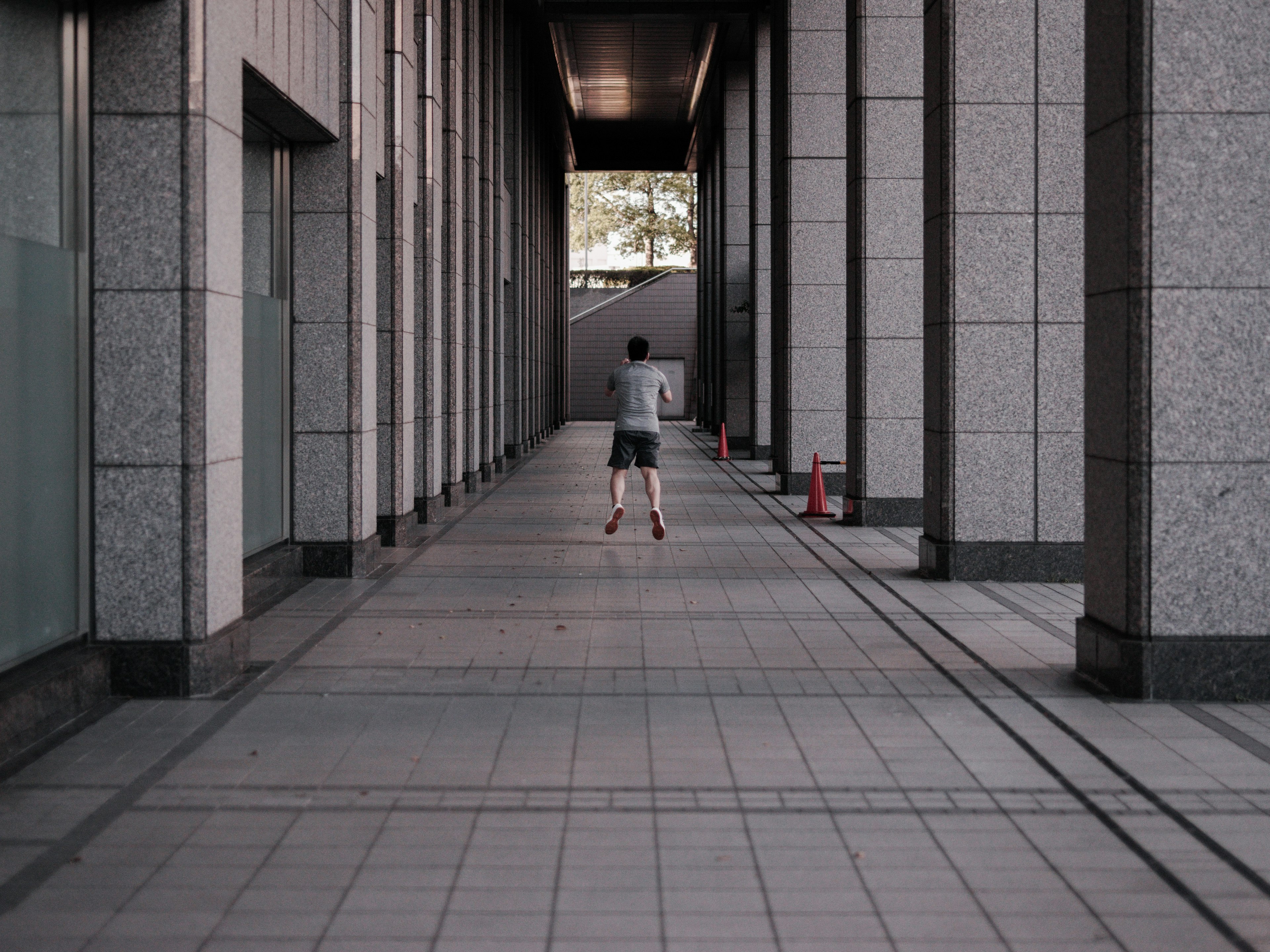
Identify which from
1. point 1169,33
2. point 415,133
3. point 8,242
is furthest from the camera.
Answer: point 415,133

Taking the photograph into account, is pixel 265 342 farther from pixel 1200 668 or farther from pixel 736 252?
pixel 736 252

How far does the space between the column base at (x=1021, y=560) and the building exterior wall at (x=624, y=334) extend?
4005 centimetres

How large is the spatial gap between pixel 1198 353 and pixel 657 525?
6560 millimetres

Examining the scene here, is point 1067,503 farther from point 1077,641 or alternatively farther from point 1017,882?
point 1017,882

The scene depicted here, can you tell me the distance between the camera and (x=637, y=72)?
3181cm

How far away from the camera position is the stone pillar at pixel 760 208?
2306cm

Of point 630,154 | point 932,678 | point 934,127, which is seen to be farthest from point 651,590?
point 630,154

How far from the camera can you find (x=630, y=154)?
43.4 m

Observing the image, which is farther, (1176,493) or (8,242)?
(1176,493)

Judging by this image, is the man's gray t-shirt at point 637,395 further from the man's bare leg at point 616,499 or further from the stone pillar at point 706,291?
the stone pillar at point 706,291

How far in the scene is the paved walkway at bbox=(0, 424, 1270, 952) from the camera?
144 inches

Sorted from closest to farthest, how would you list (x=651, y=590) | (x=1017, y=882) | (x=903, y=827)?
(x=1017, y=882), (x=903, y=827), (x=651, y=590)

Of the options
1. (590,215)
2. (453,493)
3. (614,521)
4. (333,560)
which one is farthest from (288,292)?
(590,215)

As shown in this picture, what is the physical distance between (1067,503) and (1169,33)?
4394mm
